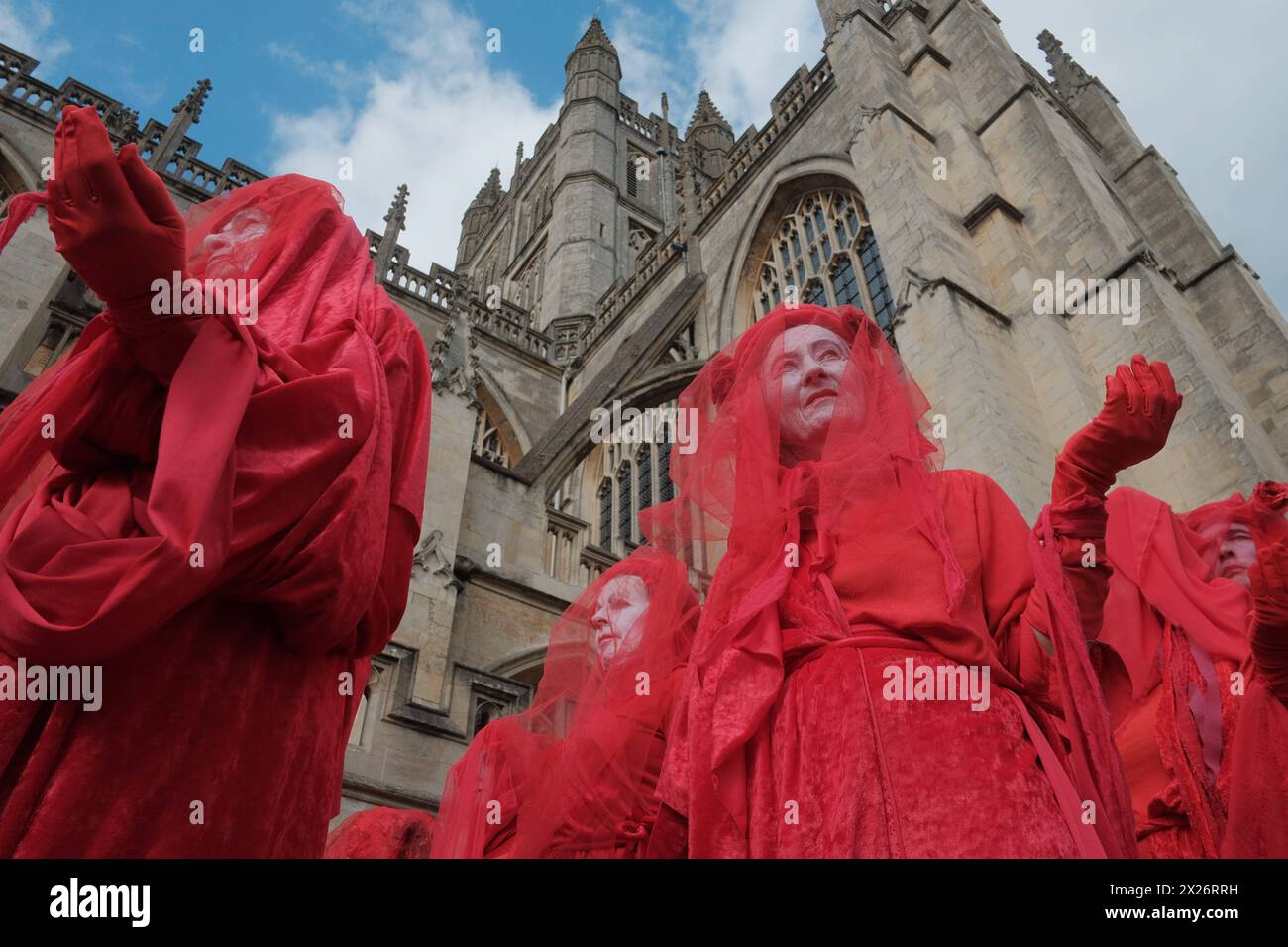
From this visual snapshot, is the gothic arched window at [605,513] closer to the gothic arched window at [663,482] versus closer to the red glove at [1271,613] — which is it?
the gothic arched window at [663,482]

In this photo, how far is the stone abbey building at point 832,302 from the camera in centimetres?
652

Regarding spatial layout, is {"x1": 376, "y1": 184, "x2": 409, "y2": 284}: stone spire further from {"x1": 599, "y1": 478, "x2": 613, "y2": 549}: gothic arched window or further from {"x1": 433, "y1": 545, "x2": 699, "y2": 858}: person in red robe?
{"x1": 433, "y1": 545, "x2": 699, "y2": 858}: person in red robe

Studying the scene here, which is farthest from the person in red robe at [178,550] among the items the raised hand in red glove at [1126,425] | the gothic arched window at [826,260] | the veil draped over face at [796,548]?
the gothic arched window at [826,260]

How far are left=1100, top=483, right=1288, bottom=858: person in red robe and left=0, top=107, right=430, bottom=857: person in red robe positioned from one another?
6.54 ft

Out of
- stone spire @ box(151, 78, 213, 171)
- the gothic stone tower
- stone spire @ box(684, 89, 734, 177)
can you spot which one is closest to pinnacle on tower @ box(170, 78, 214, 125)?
stone spire @ box(151, 78, 213, 171)

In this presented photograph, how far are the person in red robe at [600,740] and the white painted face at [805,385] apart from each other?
0.64 metres

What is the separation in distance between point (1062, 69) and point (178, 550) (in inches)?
640

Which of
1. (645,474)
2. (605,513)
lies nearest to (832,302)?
(645,474)

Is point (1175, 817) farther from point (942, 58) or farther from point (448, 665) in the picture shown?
point (942, 58)

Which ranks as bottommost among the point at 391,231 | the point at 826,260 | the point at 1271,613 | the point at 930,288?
the point at 1271,613

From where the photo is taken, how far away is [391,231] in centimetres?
1716

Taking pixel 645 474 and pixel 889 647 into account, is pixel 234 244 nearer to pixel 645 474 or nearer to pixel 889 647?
pixel 889 647
